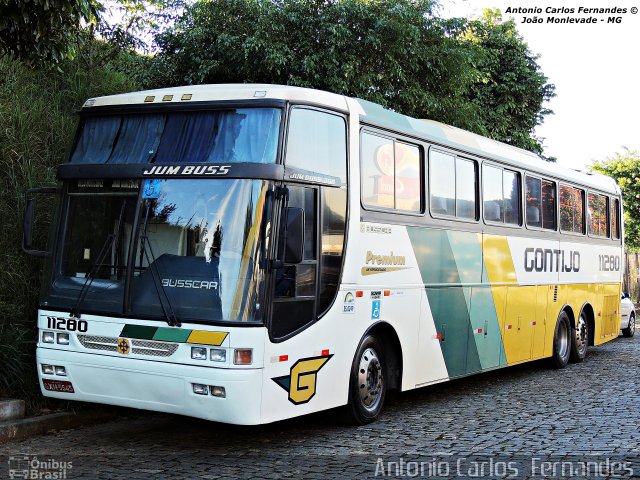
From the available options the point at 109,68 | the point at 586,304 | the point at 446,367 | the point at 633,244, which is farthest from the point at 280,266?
the point at 633,244

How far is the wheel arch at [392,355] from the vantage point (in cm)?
919

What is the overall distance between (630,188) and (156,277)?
2904 centimetres

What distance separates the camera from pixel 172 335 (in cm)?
723

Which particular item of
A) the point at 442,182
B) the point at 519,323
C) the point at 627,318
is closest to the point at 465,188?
the point at 442,182

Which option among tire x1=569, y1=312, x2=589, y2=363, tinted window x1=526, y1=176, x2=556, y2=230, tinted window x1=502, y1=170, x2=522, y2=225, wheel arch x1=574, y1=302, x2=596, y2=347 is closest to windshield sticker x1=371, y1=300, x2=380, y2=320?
tinted window x1=502, y1=170, x2=522, y2=225

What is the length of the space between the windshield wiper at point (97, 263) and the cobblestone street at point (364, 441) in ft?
4.21

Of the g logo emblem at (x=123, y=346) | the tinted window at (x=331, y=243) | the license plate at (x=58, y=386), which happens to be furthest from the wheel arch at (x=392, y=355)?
the license plate at (x=58, y=386)

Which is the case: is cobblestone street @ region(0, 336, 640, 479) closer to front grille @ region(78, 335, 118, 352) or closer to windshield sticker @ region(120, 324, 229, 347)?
front grille @ region(78, 335, 118, 352)

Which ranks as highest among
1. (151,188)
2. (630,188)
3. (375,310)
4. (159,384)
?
(630,188)

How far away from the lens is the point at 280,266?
7.32 metres

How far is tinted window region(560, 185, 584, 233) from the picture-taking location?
1420 centimetres

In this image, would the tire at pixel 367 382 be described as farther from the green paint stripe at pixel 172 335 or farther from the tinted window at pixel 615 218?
the tinted window at pixel 615 218

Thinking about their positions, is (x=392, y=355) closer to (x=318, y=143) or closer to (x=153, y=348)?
(x=318, y=143)

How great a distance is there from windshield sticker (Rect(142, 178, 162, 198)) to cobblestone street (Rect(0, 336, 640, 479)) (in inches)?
90.3
